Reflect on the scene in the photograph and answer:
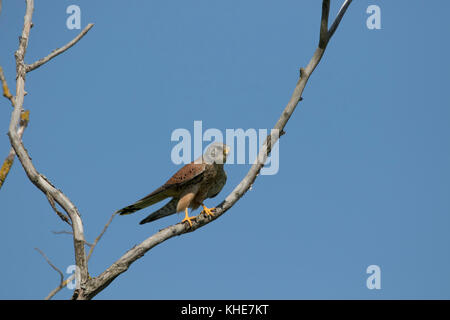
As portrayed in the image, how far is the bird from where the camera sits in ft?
19.7

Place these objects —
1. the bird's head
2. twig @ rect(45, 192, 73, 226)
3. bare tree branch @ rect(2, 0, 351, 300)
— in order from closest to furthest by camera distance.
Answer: bare tree branch @ rect(2, 0, 351, 300)
twig @ rect(45, 192, 73, 226)
the bird's head

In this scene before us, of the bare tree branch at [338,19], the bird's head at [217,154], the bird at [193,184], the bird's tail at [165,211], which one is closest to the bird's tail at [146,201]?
the bird at [193,184]

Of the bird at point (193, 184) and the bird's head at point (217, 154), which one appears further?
the bird's head at point (217, 154)

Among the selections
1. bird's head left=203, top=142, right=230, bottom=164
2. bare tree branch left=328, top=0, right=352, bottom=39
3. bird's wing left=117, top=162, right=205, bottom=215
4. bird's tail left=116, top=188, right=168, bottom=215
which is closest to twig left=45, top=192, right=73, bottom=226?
bird's tail left=116, top=188, right=168, bottom=215

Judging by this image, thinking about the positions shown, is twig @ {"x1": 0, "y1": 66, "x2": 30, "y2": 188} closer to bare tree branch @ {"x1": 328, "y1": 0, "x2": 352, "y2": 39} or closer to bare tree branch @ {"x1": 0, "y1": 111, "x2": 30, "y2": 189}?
bare tree branch @ {"x1": 0, "y1": 111, "x2": 30, "y2": 189}

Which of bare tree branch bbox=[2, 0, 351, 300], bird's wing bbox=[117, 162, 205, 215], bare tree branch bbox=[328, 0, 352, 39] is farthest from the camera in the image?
bird's wing bbox=[117, 162, 205, 215]

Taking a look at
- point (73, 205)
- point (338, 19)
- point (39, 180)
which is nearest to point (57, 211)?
point (73, 205)

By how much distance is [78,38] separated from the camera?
5.66m

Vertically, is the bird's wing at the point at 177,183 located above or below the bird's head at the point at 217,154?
below

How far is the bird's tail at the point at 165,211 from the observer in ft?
19.6

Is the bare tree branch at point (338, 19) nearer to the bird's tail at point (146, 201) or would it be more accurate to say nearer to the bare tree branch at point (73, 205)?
the bare tree branch at point (73, 205)
